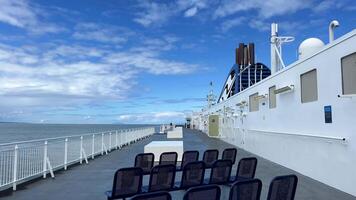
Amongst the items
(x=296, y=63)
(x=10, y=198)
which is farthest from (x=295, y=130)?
(x=10, y=198)

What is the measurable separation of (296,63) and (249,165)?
490cm

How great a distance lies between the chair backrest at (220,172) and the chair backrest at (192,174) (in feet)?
1.06

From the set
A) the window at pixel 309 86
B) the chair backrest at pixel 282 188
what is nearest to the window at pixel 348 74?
the window at pixel 309 86

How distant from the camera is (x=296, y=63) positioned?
10.2 m

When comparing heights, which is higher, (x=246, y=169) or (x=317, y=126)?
(x=317, y=126)

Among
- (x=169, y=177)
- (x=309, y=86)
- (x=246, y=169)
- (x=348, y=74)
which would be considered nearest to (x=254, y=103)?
(x=309, y=86)

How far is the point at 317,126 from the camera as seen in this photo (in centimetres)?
880

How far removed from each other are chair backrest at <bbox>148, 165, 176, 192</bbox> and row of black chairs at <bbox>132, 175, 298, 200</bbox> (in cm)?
197

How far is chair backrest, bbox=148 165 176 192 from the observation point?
539cm

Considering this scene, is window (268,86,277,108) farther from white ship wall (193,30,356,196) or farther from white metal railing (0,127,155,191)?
white metal railing (0,127,155,191)

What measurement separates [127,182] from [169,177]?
73 centimetres

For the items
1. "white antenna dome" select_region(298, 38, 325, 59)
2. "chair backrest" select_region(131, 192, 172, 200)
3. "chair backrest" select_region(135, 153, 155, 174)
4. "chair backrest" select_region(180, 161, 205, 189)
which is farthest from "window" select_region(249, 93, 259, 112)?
"chair backrest" select_region(131, 192, 172, 200)

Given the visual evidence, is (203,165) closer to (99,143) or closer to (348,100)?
(348,100)

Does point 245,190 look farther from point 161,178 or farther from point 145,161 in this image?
point 145,161
